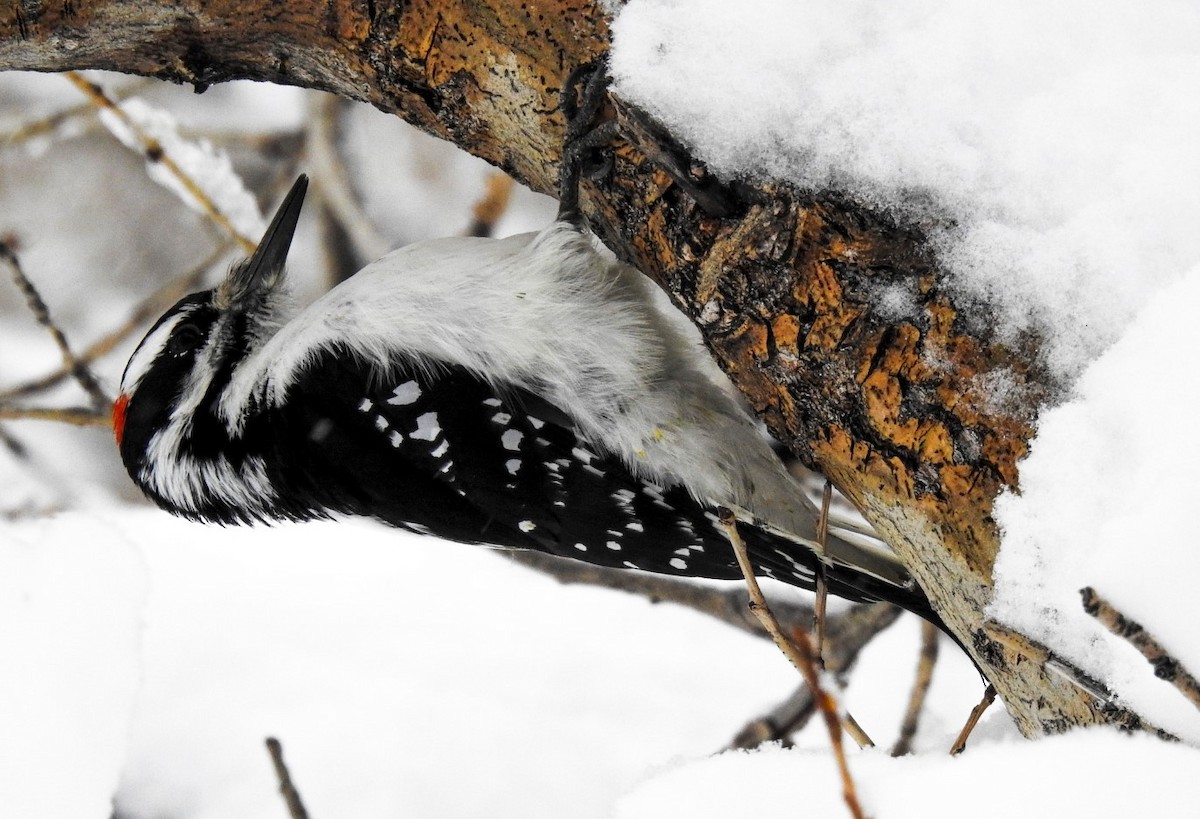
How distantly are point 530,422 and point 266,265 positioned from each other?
932 mm

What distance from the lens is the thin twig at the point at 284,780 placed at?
1.95 m

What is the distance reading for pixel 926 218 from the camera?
1.28 metres

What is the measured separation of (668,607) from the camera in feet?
12.2

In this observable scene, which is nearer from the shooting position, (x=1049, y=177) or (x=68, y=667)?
(x=1049, y=177)

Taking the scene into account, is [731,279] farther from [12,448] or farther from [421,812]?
[12,448]

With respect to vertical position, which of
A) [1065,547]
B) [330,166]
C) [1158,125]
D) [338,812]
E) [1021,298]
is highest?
[1158,125]

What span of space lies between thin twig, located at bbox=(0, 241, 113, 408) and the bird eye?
0.38 metres

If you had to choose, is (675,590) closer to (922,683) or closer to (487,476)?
(922,683)

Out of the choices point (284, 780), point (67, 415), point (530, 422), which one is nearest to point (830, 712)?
point (530, 422)

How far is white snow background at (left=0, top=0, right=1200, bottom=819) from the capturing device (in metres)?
1.05

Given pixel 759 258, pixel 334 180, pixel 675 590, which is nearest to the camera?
pixel 759 258

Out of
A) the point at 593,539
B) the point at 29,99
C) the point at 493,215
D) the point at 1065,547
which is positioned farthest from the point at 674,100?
the point at 29,99

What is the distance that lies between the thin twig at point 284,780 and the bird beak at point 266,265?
1.09 metres

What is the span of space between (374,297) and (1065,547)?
1.48 metres
